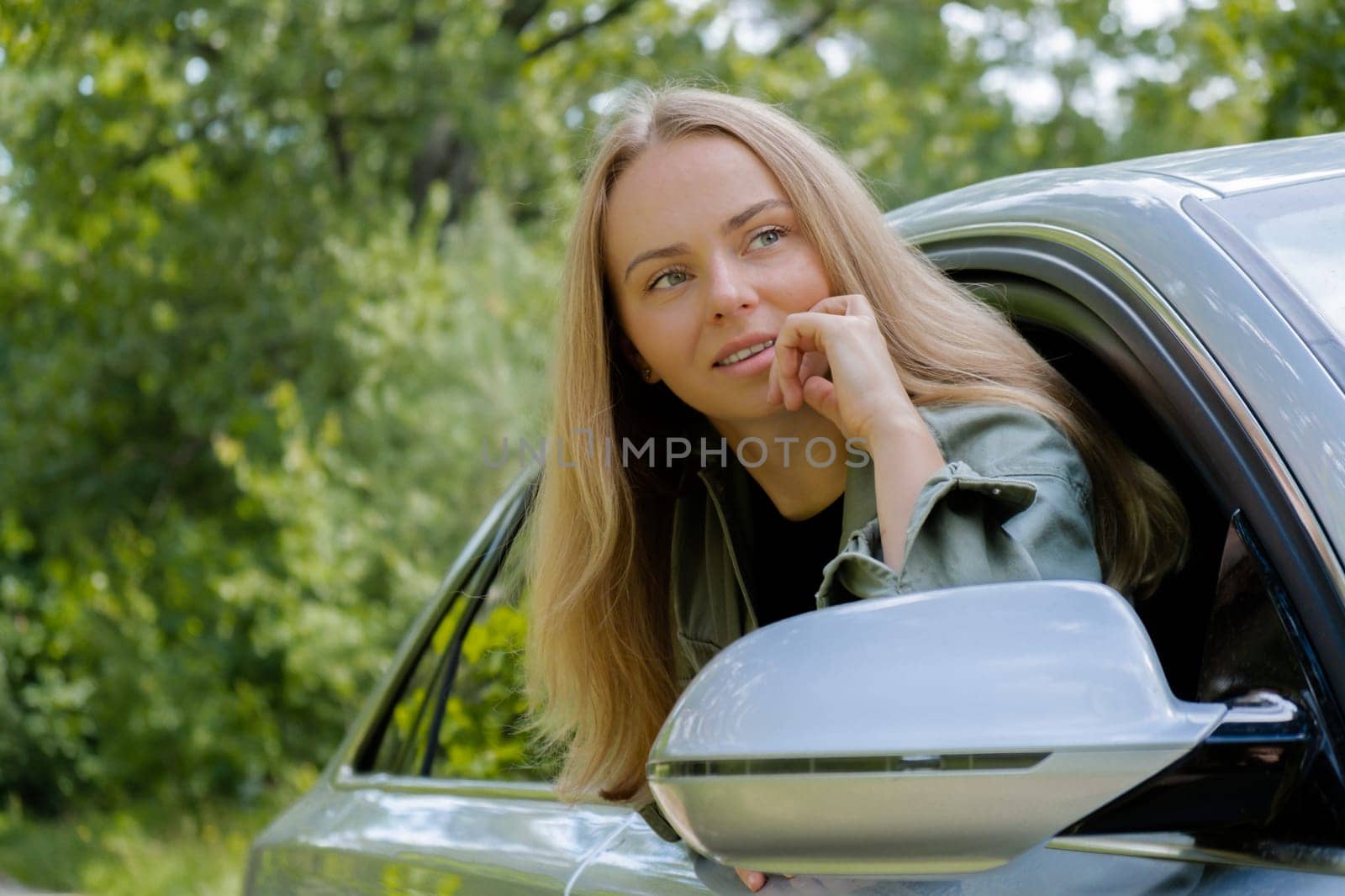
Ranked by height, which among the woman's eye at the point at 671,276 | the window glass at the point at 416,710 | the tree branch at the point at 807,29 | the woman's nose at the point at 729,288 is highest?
the tree branch at the point at 807,29

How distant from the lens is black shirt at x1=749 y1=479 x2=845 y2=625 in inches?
80.4

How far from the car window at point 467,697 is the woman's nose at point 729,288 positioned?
790 millimetres

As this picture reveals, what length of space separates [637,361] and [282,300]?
354 inches

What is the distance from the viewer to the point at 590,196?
207cm

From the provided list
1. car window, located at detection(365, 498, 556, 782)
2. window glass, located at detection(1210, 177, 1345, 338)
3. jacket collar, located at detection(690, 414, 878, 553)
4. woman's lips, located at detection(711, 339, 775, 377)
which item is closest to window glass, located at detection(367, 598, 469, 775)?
car window, located at detection(365, 498, 556, 782)

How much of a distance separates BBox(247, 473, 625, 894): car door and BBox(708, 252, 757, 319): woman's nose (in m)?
0.64

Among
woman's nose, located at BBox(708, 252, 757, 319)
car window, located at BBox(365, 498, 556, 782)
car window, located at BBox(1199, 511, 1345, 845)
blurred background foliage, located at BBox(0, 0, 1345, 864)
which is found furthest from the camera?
blurred background foliage, located at BBox(0, 0, 1345, 864)

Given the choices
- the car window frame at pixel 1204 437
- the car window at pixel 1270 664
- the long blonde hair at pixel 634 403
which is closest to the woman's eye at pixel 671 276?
the long blonde hair at pixel 634 403

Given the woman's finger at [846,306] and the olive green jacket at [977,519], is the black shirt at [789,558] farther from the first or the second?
the woman's finger at [846,306]

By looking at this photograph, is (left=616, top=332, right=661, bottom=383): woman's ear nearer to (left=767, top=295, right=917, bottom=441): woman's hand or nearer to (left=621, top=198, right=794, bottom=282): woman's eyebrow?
(left=621, top=198, right=794, bottom=282): woman's eyebrow

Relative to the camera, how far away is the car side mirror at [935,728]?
3.39 ft

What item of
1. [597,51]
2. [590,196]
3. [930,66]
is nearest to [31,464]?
[597,51]

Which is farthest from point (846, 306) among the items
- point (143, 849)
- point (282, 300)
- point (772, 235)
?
point (282, 300)

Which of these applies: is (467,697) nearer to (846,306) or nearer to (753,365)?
(753,365)
